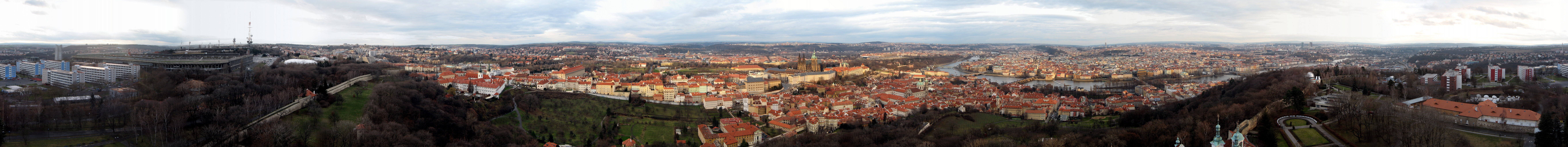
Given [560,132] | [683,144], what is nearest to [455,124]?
[560,132]

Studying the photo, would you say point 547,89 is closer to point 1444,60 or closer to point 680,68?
point 680,68

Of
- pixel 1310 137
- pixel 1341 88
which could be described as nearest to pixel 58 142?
pixel 1310 137

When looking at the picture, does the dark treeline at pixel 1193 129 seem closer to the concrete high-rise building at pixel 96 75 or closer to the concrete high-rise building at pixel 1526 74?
the concrete high-rise building at pixel 1526 74

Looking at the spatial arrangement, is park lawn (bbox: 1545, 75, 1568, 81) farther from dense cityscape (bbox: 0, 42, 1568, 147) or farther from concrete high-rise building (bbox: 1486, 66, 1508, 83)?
concrete high-rise building (bbox: 1486, 66, 1508, 83)

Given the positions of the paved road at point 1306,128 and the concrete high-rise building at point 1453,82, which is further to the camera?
the concrete high-rise building at point 1453,82

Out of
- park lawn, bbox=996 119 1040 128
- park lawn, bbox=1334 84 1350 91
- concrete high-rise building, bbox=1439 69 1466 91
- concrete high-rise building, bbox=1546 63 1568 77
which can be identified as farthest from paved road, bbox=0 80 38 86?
concrete high-rise building, bbox=1546 63 1568 77

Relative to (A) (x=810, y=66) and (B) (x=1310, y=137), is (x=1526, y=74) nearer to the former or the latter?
(B) (x=1310, y=137)

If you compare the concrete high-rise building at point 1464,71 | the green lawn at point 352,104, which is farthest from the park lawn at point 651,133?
the concrete high-rise building at point 1464,71
